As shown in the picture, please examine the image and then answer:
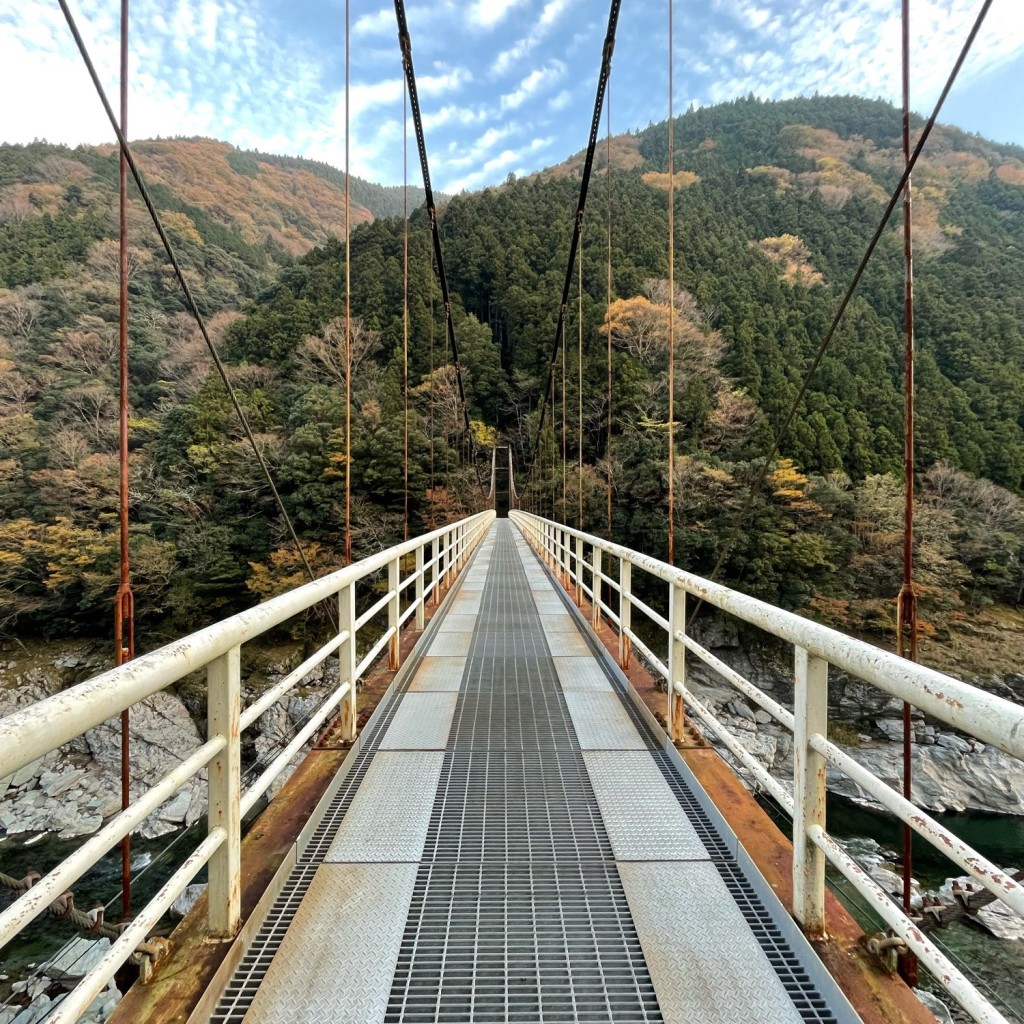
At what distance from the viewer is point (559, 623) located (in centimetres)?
573

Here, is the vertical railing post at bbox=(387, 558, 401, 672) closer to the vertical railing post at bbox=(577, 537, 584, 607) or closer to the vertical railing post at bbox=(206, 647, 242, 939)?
the vertical railing post at bbox=(206, 647, 242, 939)

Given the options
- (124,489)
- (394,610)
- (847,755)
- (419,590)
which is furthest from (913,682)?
(419,590)

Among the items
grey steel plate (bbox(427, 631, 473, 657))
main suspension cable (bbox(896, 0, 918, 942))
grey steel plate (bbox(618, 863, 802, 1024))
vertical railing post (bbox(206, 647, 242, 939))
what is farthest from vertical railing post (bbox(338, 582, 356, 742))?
main suspension cable (bbox(896, 0, 918, 942))

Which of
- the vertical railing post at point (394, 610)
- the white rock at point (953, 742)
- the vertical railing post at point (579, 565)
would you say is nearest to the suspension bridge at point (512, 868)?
the vertical railing post at point (394, 610)

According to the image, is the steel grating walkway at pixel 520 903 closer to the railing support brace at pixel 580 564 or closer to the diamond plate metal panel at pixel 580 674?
the diamond plate metal panel at pixel 580 674

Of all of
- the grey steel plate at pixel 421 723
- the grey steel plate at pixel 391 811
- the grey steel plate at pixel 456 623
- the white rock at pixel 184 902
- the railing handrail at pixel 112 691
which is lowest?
the white rock at pixel 184 902

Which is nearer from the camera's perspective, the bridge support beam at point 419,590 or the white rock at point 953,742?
the bridge support beam at point 419,590

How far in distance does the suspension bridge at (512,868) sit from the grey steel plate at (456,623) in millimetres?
2597

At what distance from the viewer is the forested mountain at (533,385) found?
812 inches

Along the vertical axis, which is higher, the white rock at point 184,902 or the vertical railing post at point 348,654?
the vertical railing post at point 348,654

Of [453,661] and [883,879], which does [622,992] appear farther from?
[883,879]

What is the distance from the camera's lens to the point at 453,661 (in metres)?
4.30

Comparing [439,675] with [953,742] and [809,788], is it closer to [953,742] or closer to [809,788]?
[809,788]

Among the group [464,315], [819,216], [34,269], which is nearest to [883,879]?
[464,315]
